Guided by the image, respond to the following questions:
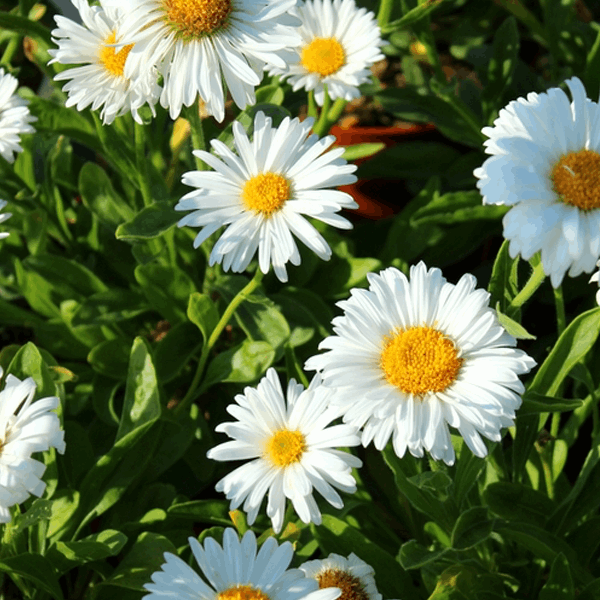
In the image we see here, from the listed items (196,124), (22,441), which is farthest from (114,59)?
(22,441)

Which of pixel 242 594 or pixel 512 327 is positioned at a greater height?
pixel 512 327

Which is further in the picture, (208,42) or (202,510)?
(202,510)

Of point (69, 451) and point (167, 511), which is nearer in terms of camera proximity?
point (167, 511)

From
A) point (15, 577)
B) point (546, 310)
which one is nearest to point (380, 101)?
point (546, 310)

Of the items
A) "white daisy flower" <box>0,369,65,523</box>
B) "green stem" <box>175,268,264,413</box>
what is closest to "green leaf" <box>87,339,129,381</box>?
"green stem" <box>175,268,264,413</box>

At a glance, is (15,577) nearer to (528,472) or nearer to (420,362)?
(420,362)

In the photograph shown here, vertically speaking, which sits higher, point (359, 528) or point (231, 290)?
point (231, 290)

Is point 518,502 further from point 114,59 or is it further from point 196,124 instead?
point 114,59

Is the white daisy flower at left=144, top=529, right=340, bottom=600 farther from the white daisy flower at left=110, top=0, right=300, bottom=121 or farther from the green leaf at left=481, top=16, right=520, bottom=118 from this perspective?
the green leaf at left=481, top=16, right=520, bottom=118
